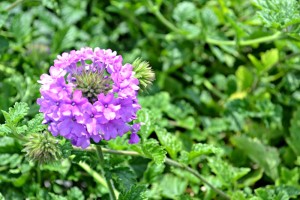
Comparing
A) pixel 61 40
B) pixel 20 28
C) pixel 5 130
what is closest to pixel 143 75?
pixel 5 130

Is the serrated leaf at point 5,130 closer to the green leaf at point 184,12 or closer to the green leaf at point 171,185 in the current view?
the green leaf at point 171,185

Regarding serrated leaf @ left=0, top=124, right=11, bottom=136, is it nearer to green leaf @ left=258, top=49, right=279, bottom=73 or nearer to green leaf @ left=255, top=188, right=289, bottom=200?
green leaf @ left=255, top=188, right=289, bottom=200

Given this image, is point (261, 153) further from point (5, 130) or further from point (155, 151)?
point (5, 130)

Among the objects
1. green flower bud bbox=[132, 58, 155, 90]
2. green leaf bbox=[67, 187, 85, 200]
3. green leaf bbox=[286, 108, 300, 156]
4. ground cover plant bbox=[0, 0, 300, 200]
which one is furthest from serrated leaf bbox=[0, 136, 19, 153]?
green leaf bbox=[286, 108, 300, 156]

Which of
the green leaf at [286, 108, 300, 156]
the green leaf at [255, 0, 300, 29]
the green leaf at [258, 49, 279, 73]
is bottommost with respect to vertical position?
the green leaf at [286, 108, 300, 156]

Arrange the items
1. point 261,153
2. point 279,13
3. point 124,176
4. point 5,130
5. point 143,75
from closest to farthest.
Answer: point 5,130
point 143,75
point 124,176
point 279,13
point 261,153

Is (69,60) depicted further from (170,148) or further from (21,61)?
(21,61)
